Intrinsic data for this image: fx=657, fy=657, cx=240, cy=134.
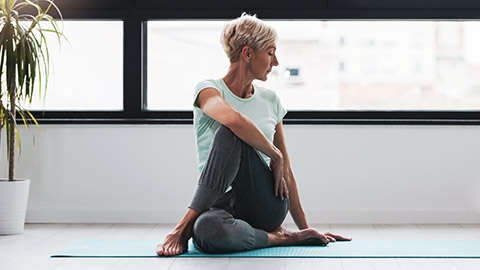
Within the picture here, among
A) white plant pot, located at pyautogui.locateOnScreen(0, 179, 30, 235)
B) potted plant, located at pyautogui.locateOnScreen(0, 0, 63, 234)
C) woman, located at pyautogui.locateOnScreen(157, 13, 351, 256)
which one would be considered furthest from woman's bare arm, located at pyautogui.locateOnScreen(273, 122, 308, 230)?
white plant pot, located at pyautogui.locateOnScreen(0, 179, 30, 235)

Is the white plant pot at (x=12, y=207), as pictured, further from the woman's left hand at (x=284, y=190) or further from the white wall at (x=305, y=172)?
the woman's left hand at (x=284, y=190)

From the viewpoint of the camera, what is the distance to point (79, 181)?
377 cm

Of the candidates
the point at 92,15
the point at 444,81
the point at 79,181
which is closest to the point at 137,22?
the point at 92,15

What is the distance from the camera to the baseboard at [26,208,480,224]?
369 cm

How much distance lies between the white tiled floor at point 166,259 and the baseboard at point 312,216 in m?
0.09

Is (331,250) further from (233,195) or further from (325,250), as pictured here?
(233,195)

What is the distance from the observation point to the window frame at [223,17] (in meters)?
3.75

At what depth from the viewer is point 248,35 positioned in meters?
2.67

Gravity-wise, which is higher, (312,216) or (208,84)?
(208,84)

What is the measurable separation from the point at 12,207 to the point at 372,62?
213 centimetres

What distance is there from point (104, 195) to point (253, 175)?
1477mm

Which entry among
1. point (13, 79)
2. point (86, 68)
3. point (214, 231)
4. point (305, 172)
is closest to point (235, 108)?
point (214, 231)

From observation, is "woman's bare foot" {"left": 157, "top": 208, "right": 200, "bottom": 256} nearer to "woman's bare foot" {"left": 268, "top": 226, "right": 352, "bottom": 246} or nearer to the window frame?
"woman's bare foot" {"left": 268, "top": 226, "right": 352, "bottom": 246}

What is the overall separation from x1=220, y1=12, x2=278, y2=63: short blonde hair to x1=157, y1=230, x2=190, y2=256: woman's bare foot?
781 millimetres
